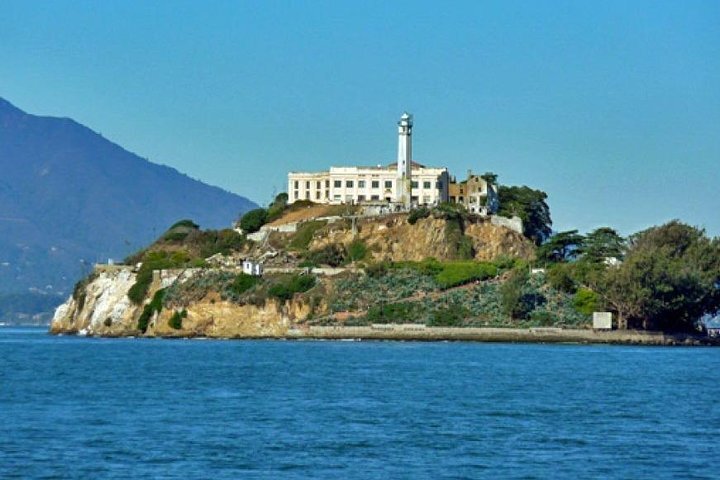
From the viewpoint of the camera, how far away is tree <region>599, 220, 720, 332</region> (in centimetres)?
10881

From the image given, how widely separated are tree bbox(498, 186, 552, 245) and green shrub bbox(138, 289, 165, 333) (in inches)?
1228

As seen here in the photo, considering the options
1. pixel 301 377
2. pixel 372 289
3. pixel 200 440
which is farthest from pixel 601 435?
pixel 372 289

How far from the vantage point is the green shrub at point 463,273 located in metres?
120

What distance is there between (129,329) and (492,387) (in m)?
71.7

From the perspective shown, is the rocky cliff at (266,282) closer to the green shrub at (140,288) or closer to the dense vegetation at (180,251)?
the green shrub at (140,288)

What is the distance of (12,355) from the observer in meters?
99.1

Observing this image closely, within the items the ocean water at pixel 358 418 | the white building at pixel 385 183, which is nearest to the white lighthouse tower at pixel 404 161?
the white building at pixel 385 183

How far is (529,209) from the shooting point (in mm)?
144875

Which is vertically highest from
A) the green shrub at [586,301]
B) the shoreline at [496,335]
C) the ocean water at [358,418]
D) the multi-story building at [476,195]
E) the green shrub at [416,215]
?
the multi-story building at [476,195]

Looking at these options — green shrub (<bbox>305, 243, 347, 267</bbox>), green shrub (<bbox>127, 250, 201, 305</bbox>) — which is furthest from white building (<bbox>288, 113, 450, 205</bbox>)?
green shrub (<bbox>127, 250, 201, 305</bbox>)

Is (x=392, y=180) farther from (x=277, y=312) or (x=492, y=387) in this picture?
(x=492, y=387)

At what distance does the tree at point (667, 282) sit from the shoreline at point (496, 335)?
1452 mm

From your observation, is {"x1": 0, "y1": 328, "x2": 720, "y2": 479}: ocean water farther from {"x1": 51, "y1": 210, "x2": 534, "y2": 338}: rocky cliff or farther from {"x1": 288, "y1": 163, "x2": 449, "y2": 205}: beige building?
{"x1": 288, "y1": 163, "x2": 449, "y2": 205}: beige building

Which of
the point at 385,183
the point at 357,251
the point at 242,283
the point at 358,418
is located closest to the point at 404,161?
the point at 385,183
